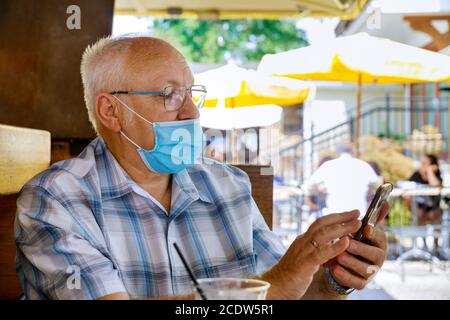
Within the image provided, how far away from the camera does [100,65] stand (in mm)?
1205

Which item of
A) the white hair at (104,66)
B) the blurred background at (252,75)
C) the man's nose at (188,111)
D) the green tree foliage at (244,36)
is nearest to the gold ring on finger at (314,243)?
the blurred background at (252,75)

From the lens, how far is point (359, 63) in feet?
13.4

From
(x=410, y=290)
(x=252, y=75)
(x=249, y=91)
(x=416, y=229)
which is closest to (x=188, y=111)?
(x=410, y=290)

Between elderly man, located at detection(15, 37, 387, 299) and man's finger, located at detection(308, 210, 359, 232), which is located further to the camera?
elderly man, located at detection(15, 37, 387, 299)

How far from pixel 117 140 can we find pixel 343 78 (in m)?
2.98

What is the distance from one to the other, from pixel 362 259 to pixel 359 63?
3.22 m

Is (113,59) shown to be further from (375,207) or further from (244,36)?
(244,36)

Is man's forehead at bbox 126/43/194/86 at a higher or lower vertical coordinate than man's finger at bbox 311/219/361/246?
higher

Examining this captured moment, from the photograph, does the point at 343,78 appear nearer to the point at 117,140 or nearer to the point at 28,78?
the point at 28,78

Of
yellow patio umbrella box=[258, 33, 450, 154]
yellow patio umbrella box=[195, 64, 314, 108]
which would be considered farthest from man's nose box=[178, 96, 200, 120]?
yellow patio umbrella box=[258, 33, 450, 154]

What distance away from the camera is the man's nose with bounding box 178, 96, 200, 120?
3.88ft

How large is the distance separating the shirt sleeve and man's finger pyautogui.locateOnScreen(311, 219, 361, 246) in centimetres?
33

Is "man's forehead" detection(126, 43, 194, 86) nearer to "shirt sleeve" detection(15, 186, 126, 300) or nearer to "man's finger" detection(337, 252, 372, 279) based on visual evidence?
"shirt sleeve" detection(15, 186, 126, 300)
